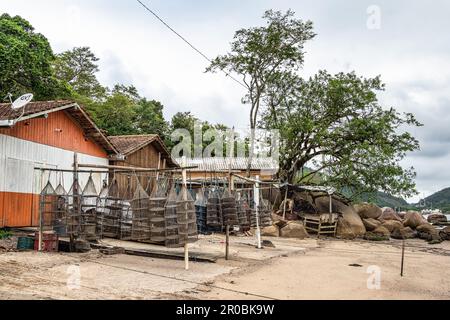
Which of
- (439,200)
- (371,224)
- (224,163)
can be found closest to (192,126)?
(224,163)

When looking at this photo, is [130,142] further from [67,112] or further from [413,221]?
[413,221]

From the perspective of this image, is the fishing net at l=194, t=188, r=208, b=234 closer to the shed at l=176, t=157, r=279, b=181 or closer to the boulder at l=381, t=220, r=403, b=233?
the shed at l=176, t=157, r=279, b=181

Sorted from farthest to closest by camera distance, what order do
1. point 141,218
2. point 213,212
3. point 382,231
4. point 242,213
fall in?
1. point 382,231
2. point 242,213
3. point 213,212
4. point 141,218

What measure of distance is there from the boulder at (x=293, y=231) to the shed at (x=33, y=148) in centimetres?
911

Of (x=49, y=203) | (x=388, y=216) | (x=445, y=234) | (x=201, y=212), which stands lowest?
(x=445, y=234)

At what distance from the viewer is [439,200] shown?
8719 cm

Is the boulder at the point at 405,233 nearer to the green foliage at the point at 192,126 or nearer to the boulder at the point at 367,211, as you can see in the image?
the boulder at the point at 367,211

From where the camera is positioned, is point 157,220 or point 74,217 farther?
point 74,217

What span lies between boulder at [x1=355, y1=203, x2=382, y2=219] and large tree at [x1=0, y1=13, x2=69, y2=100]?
1858 centimetres

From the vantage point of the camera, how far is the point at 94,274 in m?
7.74

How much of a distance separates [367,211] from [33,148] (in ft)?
59.2

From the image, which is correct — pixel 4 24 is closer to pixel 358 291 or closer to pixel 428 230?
pixel 358 291

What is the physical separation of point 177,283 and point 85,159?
35.9 feet
